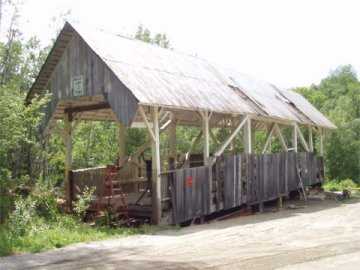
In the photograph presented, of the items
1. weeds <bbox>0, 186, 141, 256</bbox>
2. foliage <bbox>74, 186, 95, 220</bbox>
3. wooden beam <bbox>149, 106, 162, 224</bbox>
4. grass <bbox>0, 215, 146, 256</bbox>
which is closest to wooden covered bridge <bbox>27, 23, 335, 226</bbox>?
wooden beam <bbox>149, 106, 162, 224</bbox>

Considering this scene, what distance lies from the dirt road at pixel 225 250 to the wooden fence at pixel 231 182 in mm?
978

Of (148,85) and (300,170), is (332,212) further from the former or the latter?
(148,85)

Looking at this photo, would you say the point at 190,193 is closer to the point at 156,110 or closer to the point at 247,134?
the point at 156,110

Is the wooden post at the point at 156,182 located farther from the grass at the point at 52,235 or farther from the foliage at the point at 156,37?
the foliage at the point at 156,37

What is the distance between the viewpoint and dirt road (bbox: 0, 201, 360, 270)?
31.9 feet

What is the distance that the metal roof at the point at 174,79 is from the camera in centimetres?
1558

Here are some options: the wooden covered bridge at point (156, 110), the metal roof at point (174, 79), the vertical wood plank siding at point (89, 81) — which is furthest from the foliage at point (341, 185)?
the vertical wood plank siding at point (89, 81)

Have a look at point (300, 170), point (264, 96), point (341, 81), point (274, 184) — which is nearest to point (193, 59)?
point (264, 96)

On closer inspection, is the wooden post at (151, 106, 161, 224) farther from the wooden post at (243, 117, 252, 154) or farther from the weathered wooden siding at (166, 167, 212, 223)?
the wooden post at (243, 117, 252, 154)

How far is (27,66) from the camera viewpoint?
84.0ft

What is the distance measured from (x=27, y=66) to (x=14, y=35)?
158 cm

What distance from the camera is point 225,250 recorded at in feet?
37.1

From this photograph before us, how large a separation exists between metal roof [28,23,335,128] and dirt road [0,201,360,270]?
3902mm

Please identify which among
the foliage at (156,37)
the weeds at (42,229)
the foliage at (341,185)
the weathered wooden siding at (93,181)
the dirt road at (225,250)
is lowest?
the foliage at (341,185)
